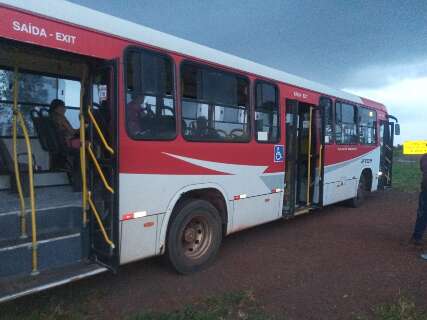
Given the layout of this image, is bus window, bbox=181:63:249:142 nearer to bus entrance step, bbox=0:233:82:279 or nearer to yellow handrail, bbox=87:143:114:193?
yellow handrail, bbox=87:143:114:193

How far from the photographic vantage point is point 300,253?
609cm

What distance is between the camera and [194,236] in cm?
528

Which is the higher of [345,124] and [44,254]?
[345,124]

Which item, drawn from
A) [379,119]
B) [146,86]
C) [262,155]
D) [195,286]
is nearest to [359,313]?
[195,286]

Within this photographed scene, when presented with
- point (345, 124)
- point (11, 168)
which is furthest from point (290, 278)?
point (345, 124)

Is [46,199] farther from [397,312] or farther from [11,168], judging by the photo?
[397,312]

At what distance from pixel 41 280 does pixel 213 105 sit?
300 cm

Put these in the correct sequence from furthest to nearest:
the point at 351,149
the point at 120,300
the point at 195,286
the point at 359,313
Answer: the point at 351,149, the point at 195,286, the point at 120,300, the point at 359,313

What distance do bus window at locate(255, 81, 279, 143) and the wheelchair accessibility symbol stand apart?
0.14 metres

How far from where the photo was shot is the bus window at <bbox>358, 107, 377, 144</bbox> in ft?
32.8

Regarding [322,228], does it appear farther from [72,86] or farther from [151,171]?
[72,86]

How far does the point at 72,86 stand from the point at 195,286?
3.81 meters

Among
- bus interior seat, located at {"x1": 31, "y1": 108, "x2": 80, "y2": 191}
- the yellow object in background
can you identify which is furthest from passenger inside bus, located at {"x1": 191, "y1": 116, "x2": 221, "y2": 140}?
the yellow object in background

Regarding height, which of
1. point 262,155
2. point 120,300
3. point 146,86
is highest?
point 146,86
